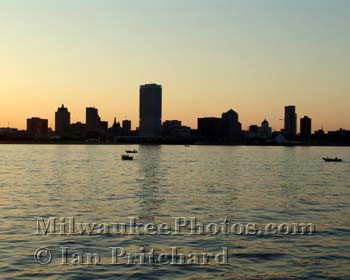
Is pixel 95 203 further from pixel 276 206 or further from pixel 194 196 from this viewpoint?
pixel 276 206

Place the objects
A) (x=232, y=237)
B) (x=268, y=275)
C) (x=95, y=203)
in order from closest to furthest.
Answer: (x=268, y=275) → (x=232, y=237) → (x=95, y=203)

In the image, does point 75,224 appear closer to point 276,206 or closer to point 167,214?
point 167,214

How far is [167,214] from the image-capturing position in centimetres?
4472

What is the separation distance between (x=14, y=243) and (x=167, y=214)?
630 inches

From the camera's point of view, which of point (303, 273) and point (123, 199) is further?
point (123, 199)

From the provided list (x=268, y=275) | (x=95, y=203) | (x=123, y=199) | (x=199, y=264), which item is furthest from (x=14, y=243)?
(x=123, y=199)

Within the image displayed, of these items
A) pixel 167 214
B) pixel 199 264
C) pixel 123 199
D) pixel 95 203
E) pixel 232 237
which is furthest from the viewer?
pixel 123 199

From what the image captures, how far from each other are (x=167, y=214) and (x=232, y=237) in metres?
11.4

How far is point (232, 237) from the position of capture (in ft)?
112

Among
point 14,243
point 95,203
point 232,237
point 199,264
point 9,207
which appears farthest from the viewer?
point 95,203

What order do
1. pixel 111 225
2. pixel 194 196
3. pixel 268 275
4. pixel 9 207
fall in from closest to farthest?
pixel 268 275 < pixel 111 225 < pixel 9 207 < pixel 194 196

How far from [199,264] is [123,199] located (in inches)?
1194

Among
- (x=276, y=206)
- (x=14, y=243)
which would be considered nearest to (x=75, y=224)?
(x=14, y=243)

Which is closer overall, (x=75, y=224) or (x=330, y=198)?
(x=75, y=224)
